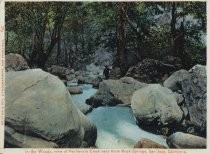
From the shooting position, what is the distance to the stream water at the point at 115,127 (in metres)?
3.36

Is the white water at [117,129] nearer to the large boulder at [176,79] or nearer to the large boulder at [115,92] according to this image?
the large boulder at [115,92]

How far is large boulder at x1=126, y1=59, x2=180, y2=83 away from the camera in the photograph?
11.3 ft

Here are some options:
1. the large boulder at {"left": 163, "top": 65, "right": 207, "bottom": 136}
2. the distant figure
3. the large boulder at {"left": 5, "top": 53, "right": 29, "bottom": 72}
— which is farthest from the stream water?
the large boulder at {"left": 5, "top": 53, "right": 29, "bottom": 72}

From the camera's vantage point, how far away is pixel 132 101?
11.2 ft

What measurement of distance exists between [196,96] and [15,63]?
1.28 m

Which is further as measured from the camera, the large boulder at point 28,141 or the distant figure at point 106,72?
the distant figure at point 106,72

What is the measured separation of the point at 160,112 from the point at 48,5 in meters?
1.09

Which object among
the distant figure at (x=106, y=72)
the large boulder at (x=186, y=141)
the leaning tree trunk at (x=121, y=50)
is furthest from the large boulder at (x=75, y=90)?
the large boulder at (x=186, y=141)

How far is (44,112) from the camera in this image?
10.8 feet

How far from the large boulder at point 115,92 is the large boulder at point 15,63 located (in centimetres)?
52

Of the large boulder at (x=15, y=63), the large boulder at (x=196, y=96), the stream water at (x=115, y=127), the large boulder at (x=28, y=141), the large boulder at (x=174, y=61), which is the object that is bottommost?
the large boulder at (x=28, y=141)

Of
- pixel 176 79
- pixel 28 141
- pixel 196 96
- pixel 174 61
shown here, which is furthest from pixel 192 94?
pixel 28 141

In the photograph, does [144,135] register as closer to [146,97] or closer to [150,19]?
[146,97]

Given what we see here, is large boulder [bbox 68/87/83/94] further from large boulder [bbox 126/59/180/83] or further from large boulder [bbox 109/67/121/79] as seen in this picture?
large boulder [bbox 126/59/180/83]
